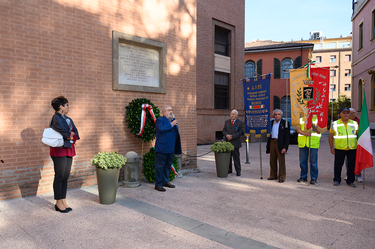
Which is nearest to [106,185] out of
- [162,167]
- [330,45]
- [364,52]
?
[162,167]

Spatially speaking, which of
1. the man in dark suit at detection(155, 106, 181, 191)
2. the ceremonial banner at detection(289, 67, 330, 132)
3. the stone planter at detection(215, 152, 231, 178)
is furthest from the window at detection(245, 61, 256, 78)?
the man in dark suit at detection(155, 106, 181, 191)

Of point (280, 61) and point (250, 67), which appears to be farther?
point (250, 67)

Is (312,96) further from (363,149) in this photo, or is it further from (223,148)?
(223,148)

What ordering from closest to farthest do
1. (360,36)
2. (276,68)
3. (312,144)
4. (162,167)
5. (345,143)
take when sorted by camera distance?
(162,167), (345,143), (312,144), (360,36), (276,68)

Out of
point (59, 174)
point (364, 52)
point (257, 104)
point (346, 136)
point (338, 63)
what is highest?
point (338, 63)

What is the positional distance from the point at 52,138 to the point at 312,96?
247 inches

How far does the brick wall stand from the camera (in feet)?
18.7

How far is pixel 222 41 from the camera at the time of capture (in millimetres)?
19922

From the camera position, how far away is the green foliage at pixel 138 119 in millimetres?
7375

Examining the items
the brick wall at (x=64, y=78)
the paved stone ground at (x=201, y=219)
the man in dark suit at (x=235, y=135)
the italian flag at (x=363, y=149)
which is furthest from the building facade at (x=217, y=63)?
the paved stone ground at (x=201, y=219)

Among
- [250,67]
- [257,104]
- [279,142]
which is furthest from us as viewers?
[250,67]

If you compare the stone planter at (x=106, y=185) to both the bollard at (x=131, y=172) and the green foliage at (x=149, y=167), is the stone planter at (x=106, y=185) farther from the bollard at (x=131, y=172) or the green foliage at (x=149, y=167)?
the green foliage at (x=149, y=167)

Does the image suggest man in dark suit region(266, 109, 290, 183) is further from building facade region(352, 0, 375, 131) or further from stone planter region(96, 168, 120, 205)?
building facade region(352, 0, 375, 131)

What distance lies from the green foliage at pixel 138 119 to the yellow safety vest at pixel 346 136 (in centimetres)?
480
